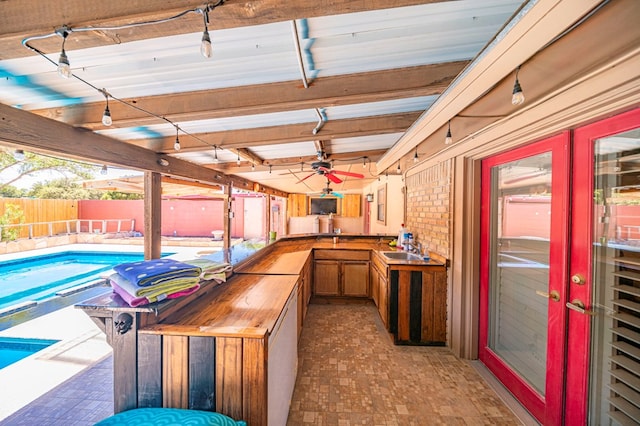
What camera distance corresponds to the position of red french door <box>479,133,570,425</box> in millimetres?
1620

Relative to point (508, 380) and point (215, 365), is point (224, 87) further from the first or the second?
point (508, 380)

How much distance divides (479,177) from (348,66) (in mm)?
1666

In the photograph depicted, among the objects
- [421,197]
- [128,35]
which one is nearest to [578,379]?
[421,197]

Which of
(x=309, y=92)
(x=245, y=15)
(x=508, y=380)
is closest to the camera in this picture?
(x=245, y=15)

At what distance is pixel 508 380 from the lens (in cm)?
210

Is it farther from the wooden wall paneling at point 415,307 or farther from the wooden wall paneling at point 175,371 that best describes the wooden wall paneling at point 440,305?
the wooden wall paneling at point 175,371

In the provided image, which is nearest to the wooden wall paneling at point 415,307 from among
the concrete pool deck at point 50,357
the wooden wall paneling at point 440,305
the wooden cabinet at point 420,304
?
the wooden cabinet at point 420,304

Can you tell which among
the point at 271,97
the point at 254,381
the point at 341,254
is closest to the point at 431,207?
the point at 341,254

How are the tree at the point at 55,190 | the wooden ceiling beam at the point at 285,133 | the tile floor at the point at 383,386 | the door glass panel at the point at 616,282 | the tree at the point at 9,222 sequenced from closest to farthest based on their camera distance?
the door glass panel at the point at 616,282 < the tile floor at the point at 383,386 < the wooden ceiling beam at the point at 285,133 < the tree at the point at 9,222 < the tree at the point at 55,190

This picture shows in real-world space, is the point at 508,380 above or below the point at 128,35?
below

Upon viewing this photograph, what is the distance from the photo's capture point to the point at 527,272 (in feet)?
6.42

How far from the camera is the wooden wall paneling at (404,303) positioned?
2816mm

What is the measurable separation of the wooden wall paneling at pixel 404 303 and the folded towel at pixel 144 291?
2.20 m

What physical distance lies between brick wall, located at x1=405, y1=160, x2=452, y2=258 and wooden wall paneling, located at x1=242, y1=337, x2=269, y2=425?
2.34 metres
